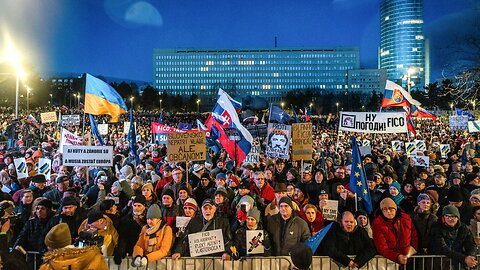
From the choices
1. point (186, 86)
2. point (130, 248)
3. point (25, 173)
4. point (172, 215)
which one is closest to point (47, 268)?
point (130, 248)

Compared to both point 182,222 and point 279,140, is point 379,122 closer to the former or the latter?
point 279,140

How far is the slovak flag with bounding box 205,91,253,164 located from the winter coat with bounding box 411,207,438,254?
4.37 m

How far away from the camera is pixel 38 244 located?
4.99 metres

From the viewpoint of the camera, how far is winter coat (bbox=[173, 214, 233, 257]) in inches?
185

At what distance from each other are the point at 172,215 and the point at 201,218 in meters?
0.73

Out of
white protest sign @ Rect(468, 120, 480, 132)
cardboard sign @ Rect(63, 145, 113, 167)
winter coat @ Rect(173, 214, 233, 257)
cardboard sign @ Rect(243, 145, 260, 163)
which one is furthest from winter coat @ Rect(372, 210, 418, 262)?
white protest sign @ Rect(468, 120, 480, 132)

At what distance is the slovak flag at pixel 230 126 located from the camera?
9.10m

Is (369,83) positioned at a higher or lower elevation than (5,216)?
higher

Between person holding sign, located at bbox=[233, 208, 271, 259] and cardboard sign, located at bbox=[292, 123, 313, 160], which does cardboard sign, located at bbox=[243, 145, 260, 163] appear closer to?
cardboard sign, located at bbox=[292, 123, 313, 160]

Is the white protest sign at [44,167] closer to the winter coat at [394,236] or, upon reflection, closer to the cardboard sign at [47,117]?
the winter coat at [394,236]

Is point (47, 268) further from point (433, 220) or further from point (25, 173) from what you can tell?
point (25, 173)

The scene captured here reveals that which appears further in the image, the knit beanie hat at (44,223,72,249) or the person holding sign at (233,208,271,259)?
the person holding sign at (233,208,271,259)

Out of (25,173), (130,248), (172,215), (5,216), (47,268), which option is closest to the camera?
(47,268)

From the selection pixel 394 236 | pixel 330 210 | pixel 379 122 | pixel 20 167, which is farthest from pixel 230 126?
pixel 394 236
